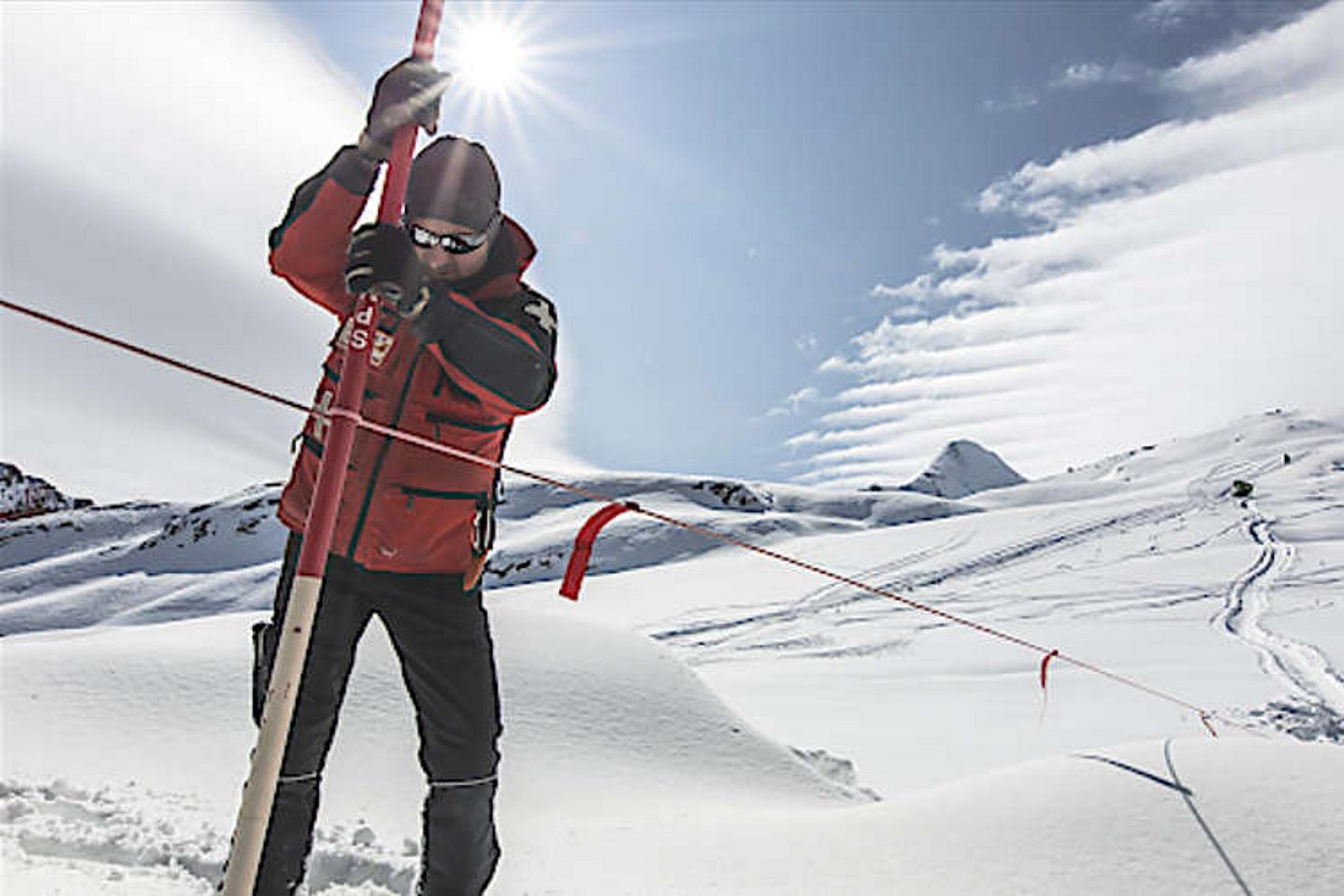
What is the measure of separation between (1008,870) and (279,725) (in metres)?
2.09

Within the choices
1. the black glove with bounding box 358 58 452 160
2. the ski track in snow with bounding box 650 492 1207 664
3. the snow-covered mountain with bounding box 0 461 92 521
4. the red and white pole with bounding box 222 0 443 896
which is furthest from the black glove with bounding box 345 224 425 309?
the snow-covered mountain with bounding box 0 461 92 521

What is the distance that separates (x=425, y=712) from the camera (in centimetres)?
221

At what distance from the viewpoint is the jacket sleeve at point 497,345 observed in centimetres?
192

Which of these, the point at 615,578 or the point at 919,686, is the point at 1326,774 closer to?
the point at 919,686

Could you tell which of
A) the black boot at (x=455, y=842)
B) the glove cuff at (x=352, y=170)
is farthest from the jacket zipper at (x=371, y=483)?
the black boot at (x=455, y=842)

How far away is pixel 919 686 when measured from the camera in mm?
10094

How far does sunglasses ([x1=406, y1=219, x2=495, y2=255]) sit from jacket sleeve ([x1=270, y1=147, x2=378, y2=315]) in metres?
0.16

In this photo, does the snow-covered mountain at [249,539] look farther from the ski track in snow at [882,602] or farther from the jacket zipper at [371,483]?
the jacket zipper at [371,483]

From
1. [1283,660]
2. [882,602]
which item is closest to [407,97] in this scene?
[1283,660]

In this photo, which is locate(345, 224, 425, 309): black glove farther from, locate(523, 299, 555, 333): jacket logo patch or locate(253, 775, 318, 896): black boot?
locate(253, 775, 318, 896): black boot

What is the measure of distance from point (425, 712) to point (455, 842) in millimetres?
361

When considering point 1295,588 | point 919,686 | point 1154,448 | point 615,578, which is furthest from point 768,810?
point 1154,448

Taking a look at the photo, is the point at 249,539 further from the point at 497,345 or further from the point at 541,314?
the point at 497,345

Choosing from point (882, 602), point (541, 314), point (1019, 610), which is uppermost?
point (882, 602)
